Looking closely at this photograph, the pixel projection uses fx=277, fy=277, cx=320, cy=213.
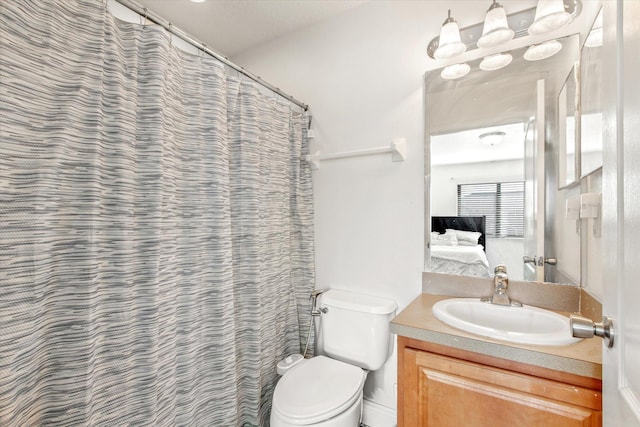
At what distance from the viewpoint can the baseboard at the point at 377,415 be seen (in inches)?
63.9

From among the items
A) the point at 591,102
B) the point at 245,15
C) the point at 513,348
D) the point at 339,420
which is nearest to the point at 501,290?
the point at 513,348

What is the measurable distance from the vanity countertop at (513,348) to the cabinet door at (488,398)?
0.06 m

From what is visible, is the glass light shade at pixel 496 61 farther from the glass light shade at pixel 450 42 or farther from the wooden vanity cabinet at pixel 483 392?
the wooden vanity cabinet at pixel 483 392

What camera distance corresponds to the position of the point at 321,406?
1182 mm

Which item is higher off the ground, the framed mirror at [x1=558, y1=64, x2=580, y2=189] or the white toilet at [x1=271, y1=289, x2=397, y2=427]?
the framed mirror at [x1=558, y1=64, x2=580, y2=189]

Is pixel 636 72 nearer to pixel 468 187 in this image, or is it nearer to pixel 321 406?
pixel 468 187

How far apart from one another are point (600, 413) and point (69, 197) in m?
1.68

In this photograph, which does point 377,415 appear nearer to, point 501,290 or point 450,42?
point 501,290

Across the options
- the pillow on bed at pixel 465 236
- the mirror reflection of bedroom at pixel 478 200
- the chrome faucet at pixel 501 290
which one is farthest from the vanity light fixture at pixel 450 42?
the chrome faucet at pixel 501 290

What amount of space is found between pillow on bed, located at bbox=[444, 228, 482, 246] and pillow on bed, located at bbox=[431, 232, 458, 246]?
0.01m

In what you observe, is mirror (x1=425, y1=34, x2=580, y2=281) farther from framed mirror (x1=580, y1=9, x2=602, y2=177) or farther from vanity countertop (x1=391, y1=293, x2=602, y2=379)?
vanity countertop (x1=391, y1=293, x2=602, y2=379)

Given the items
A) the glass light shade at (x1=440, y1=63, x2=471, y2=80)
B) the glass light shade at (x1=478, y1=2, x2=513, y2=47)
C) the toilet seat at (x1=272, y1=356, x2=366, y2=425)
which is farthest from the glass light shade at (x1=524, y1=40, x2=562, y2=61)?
the toilet seat at (x1=272, y1=356, x2=366, y2=425)

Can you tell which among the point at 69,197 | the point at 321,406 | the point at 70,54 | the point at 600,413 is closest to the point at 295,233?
the point at 321,406

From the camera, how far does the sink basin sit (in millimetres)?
913
